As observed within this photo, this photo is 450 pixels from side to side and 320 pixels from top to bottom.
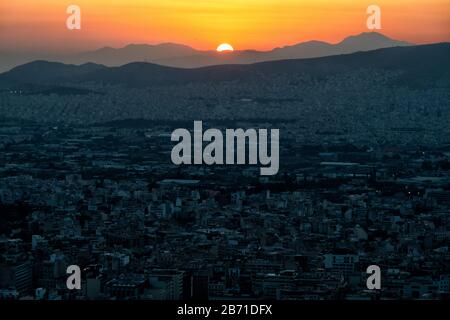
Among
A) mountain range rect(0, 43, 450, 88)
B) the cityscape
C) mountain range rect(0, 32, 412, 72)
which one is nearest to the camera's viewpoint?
the cityscape

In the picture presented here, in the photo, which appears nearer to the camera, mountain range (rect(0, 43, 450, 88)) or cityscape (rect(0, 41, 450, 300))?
cityscape (rect(0, 41, 450, 300))

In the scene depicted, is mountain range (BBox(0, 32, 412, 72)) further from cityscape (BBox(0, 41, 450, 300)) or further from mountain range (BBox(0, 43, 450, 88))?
cityscape (BBox(0, 41, 450, 300))

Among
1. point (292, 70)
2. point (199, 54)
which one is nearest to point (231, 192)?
point (199, 54)

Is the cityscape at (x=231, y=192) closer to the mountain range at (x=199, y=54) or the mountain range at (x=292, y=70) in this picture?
the mountain range at (x=292, y=70)

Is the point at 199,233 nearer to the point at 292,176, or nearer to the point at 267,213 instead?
the point at 267,213

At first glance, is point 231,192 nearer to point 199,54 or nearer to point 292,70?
point 199,54

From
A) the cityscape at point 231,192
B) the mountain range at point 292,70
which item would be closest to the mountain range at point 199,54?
the mountain range at point 292,70

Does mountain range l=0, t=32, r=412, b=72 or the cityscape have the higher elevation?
mountain range l=0, t=32, r=412, b=72

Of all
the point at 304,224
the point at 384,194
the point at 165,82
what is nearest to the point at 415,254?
the point at 304,224

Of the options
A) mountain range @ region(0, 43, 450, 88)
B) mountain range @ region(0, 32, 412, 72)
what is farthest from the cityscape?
mountain range @ region(0, 32, 412, 72)
